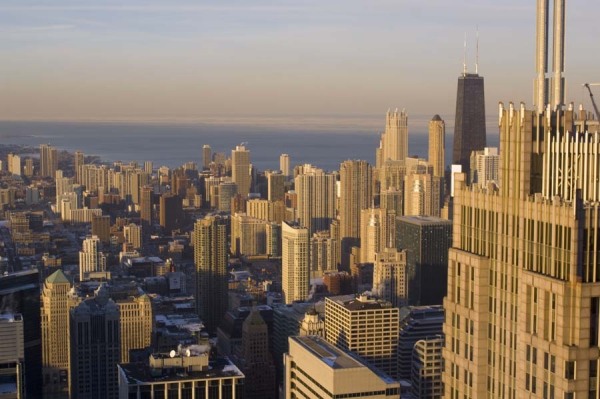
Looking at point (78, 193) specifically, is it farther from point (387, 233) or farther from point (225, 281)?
point (387, 233)

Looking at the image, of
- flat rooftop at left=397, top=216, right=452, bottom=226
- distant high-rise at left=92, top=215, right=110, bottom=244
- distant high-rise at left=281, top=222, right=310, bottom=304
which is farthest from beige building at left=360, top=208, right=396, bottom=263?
distant high-rise at left=92, top=215, right=110, bottom=244

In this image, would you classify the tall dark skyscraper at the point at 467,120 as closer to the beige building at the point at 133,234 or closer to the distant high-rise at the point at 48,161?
the beige building at the point at 133,234

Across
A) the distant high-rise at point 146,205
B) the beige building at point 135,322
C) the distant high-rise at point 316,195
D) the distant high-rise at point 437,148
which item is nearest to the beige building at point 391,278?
the beige building at point 135,322

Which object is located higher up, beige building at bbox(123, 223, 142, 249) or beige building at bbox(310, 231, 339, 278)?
beige building at bbox(123, 223, 142, 249)

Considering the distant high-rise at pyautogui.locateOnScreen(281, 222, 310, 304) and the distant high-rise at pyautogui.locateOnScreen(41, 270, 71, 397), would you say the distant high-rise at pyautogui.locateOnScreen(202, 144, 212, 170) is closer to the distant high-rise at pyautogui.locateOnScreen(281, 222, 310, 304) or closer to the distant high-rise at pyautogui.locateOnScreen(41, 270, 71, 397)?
the distant high-rise at pyautogui.locateOnScreen(281, 222, 310, 304)

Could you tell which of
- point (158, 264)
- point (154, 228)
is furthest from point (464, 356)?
point (154, 228)

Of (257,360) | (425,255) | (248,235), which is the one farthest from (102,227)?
(257,360)

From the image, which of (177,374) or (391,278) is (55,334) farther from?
(391,278)
